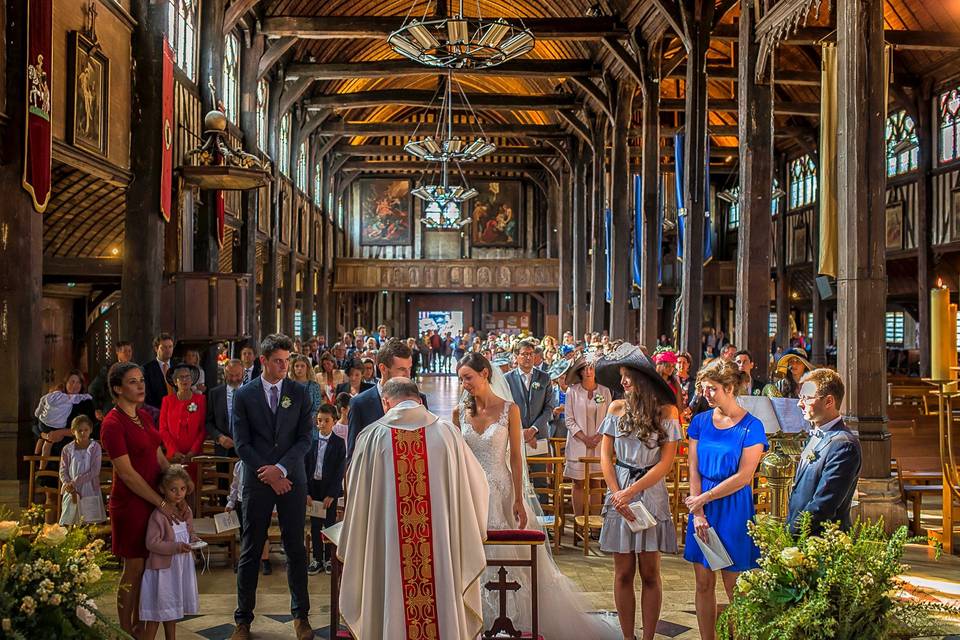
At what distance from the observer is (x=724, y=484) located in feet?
13.0

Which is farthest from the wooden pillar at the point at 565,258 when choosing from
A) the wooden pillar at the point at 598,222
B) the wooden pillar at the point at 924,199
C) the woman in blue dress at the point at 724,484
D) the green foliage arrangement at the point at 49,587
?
the green foliage arrangement at the point at 49,587

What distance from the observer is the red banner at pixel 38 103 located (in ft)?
25.8

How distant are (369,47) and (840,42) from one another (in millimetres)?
19322

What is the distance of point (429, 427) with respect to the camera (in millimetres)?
3604

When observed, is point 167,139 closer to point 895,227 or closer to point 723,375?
point 723,375

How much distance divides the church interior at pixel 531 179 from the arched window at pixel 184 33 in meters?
0.05

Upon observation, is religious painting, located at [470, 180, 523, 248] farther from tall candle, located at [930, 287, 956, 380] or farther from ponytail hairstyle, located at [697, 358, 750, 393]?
tall candle, located at [930, 287, 956, 380]

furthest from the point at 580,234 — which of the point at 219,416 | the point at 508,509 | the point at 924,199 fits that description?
the point at 508,509

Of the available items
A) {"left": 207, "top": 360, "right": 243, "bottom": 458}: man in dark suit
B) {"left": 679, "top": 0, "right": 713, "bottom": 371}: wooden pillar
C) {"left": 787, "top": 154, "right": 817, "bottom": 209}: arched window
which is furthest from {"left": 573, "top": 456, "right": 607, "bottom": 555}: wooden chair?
{"left": 787, "top": 154, "right": 817, "bottom": 209}: arched window

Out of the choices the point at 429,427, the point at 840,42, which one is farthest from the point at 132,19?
the point at 429,427

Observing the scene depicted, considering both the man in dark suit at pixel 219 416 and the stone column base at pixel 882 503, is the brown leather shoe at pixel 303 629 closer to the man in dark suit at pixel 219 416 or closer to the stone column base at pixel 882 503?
the man in dark suit at pixel 219 416

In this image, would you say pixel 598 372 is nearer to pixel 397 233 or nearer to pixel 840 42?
pixel 840 42

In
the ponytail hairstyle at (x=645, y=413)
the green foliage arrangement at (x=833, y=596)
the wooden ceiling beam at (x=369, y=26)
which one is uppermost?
the wooden ceiling beam at (x=369, y=26)

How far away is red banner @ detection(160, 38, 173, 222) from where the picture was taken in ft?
36.4
